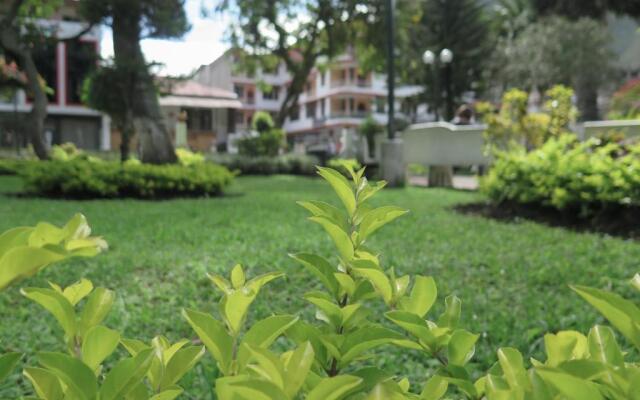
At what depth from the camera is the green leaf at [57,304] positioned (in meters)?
0.53

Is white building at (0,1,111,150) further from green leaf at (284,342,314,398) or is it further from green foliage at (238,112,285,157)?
green leaf at (284,342,314,398)

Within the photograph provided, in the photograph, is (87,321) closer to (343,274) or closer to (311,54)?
(343,274)

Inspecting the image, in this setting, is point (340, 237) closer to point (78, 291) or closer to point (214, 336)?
point (214, 336)

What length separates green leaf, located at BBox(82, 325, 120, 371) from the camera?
0.55 meters

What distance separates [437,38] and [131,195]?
2785 centimetres

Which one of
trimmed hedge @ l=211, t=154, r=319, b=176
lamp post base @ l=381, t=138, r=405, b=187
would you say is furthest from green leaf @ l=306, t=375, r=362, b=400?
trimmed hedge @ l=211, t=154, r=319, b=176

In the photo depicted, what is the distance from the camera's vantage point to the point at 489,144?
344 inches

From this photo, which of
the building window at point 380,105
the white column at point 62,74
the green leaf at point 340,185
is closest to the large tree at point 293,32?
the white column at point 62,74

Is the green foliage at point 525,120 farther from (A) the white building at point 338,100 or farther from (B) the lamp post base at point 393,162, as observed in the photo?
(A) the white building at point 338,100

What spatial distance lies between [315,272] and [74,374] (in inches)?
10.4

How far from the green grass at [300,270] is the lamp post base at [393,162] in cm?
492

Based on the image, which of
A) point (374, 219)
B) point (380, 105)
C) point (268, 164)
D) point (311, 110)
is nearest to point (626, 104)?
point (374, 219)

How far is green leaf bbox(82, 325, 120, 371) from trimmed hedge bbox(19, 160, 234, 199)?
799 cm

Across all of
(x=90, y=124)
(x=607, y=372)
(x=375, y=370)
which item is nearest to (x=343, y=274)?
(x=375, y=370)
